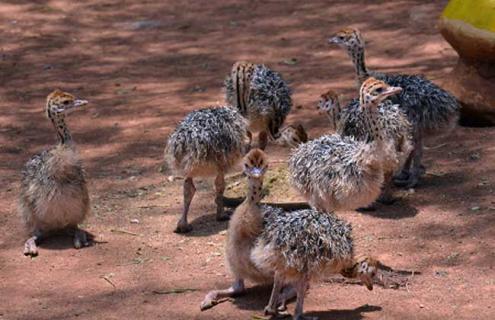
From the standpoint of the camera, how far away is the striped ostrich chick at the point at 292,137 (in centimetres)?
939

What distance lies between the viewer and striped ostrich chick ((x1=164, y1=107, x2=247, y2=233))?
326 inches

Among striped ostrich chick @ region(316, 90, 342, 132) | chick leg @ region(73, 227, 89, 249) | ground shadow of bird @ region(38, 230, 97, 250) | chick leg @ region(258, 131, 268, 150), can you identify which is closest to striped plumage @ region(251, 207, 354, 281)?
chick leg @ region(73, 227, 89, 249)

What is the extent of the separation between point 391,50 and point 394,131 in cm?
476

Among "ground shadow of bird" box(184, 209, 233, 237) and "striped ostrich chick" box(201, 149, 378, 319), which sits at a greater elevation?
"striped ostrich chick" box(201, 149, 378, 319)

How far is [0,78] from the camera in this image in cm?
1285

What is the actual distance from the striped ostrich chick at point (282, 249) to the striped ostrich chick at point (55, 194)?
1712 millimetres

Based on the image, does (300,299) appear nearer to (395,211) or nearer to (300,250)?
(300,250)

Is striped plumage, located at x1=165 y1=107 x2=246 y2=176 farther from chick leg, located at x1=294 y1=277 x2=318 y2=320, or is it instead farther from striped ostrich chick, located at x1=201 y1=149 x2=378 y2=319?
chick leg, located at x1=294 y1=277 x2=318 y2=320

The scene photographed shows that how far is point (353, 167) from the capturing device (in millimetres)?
7734

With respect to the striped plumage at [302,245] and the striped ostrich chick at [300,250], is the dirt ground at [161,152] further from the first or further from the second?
the striped plumage at [302,245]

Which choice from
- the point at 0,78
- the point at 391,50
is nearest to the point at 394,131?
the point at 391,50

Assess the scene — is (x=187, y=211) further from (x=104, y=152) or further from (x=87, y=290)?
(x=104, y=152)

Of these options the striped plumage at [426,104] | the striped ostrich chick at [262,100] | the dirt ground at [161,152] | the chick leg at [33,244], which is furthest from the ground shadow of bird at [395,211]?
the chick leg at [33,244]

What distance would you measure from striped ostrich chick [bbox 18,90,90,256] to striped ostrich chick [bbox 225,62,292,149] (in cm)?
182
